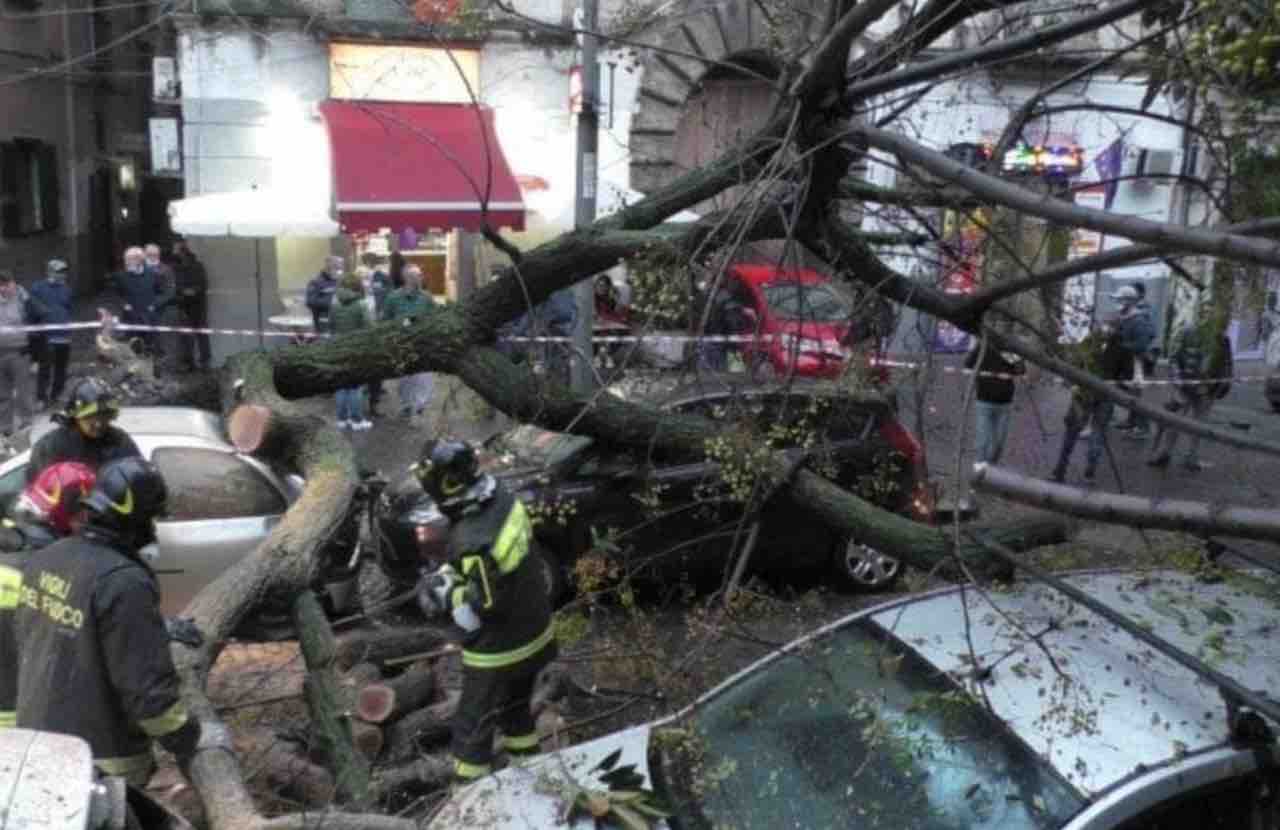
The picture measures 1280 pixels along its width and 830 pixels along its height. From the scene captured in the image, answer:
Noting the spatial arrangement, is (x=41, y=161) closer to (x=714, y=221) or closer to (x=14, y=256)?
(x=14, y=256)

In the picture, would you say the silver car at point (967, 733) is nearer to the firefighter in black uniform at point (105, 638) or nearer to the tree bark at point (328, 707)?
the tree bark at point (328, 707)

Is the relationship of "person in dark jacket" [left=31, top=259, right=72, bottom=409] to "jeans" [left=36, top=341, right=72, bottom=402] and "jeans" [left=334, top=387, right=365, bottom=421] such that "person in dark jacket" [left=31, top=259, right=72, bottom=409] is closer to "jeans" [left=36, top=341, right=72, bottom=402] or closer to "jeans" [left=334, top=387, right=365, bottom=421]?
"jeans" [left=36, top=341, right=72, bottom=402]

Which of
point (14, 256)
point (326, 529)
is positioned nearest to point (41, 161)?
point (14, 256)

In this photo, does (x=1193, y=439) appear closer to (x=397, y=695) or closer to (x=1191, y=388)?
(x=1191, y=388)

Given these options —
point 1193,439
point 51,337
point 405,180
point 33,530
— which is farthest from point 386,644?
point 1193,439

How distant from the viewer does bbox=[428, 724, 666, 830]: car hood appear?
3.82 meters

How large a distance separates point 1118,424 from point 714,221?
10211mm

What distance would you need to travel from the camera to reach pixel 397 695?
6.11 m

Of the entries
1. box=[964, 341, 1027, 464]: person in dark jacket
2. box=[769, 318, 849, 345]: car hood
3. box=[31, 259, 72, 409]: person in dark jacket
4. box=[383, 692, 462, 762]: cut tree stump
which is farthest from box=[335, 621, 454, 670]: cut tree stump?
box=[31, 259, 72, 409]: person in dark jacket

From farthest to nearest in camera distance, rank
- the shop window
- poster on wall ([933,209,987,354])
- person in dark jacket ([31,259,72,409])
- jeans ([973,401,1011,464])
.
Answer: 1. the shop window
2. person in dark jacket ([31,259,72,409])
3. jeans ([973,401,1011,464])
4. poster on wall ([933,209,987,354])

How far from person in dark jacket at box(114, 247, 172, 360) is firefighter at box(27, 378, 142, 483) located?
7.98 m

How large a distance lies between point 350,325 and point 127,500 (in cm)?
883

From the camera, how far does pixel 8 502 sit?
22.6ft

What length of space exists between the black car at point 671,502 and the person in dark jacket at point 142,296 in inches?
282
